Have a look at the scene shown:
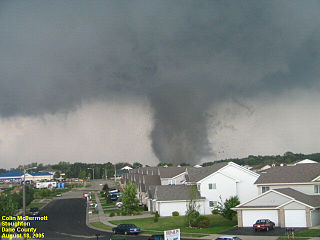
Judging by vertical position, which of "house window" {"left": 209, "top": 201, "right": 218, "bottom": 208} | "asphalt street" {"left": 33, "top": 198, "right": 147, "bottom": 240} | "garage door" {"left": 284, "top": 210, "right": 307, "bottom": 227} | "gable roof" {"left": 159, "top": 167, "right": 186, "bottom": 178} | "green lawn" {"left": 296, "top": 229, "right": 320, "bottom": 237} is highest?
"gable roof" {"left": 159, "top": 167, "right": 186, "bottom": 178}

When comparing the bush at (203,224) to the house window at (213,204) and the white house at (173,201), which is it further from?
the house window at (213,204)

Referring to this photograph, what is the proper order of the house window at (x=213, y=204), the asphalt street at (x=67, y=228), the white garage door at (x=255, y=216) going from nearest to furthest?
the asphalt street at (x=67, y=228) < the white garage door at (x=255, y=216) < the house window at (x=213, y=204)

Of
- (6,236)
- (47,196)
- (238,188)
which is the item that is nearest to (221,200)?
(238,188)

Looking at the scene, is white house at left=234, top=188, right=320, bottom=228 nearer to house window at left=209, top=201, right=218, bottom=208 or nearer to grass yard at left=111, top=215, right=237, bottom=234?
grass yard at left=111, top=215, right=237, bottom=234

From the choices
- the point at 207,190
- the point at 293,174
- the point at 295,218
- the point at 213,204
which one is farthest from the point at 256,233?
the point at 207,190

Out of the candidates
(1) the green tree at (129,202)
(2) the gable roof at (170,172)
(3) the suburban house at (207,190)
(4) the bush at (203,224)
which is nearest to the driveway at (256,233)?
(4) the bush at (203,224)

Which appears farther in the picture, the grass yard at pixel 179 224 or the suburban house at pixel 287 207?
the grass yard at pixel 179 224

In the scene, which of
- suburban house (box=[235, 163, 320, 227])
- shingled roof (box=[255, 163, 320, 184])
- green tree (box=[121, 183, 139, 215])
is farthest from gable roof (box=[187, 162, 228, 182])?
suburban house (box=[235, 163, 320, 227])

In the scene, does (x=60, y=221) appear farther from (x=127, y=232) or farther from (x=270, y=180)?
(x=270, y=180)
